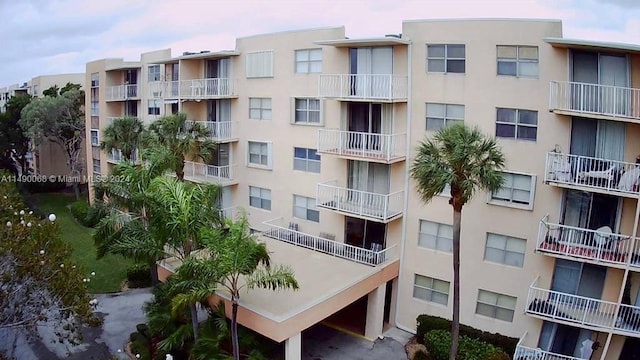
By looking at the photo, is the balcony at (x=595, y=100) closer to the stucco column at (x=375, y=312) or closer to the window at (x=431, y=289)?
the window at (x=431, y=289)

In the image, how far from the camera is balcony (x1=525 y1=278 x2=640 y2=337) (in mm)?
17844

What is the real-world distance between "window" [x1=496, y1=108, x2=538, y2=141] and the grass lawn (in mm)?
17821

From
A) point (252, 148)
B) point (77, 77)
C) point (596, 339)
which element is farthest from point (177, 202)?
point (77, 77)

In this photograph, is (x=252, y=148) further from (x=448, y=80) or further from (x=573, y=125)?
(x=573, y=125)

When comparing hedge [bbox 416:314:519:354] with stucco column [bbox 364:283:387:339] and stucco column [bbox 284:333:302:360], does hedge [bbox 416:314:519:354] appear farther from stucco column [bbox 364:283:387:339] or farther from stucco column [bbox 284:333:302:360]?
stucco column [bbox 284:333:302:360]

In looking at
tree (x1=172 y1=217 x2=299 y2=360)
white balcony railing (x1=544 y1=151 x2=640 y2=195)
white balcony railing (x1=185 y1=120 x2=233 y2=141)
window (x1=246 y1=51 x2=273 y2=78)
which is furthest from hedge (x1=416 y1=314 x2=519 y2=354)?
window (x1=246 y1=51 x2=273 y2=78)

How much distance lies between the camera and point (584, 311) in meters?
18.5

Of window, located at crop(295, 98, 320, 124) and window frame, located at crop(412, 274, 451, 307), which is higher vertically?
window, located at crop(295, 98, 320, 124)

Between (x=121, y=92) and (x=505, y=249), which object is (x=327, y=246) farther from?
(x=121, y=92)

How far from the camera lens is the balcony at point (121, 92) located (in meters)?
38.2

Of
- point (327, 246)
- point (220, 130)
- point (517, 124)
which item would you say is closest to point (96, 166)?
point (220, 130)

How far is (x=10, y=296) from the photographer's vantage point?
48.1ft

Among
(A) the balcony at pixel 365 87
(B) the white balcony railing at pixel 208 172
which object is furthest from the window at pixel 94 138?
(A) the balcony at pixel 365 87

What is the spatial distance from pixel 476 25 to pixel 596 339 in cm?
1310
